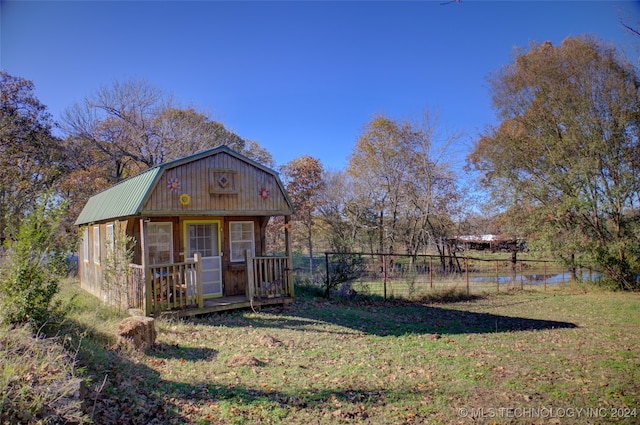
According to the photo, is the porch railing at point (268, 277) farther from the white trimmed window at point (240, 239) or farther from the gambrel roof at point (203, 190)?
the gambrel roof at point (203, 190)

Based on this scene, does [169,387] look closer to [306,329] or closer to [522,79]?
[306,329]

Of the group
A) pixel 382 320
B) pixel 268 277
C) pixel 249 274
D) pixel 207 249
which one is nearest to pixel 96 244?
pixel 207 249

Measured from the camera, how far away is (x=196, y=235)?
32.5 ft

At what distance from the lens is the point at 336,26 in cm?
1066

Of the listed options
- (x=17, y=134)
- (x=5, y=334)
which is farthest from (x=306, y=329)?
(x=17, y=134)

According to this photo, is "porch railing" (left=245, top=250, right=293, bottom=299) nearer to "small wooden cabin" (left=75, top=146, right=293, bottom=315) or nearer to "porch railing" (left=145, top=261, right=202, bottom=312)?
"small wooden cabin" (left=75, top=146, right=293, bottom=315)

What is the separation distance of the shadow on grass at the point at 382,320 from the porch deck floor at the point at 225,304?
0.55 ft

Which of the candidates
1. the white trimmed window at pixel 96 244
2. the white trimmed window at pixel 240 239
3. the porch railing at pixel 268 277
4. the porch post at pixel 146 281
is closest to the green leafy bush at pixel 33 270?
the porch post at pixel 146 281

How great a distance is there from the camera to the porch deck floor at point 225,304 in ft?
27.6

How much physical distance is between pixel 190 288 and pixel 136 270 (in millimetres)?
1289

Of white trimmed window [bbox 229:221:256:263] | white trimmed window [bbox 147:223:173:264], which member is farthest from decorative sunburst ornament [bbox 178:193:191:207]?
white trimmed window [bbox 229:221:256:263]

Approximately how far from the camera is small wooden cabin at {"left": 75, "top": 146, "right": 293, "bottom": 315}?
838cm

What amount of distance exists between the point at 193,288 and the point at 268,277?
200 cm

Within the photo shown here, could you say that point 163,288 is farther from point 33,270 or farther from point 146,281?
point 33,270
